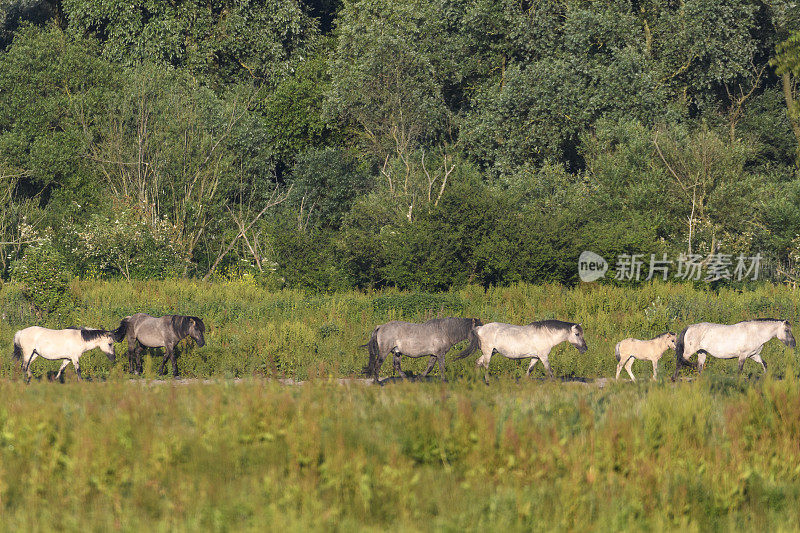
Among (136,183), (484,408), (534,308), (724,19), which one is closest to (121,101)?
(136,183)

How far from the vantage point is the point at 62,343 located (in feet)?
46.0

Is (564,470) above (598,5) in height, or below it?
below

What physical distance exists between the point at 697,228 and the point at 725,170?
252 centimetres

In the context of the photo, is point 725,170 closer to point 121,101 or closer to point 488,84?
point 488,84

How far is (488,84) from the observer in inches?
1656

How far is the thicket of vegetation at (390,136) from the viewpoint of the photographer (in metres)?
28.7

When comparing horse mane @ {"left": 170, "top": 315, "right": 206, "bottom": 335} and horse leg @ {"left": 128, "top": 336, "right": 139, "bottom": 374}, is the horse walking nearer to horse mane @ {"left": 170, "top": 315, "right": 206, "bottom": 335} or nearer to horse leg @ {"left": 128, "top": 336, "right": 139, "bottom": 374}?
horse mane @ {"left": 170, "top": 315, "right": 206, "bottom": 335}

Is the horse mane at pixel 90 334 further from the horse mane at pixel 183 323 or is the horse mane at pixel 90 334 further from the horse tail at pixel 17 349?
the horse mane at pixel 183 323

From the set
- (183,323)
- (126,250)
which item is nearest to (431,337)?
(183,323)

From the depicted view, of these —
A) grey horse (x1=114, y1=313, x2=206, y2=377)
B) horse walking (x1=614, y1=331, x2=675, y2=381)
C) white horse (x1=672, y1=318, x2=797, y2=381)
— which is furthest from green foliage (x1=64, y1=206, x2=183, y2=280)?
white horse (x1=672, y1=318, x2=797, y2=381)

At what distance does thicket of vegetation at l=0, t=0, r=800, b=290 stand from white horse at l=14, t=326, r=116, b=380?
1255cm

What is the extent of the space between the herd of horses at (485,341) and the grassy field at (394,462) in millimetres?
4156

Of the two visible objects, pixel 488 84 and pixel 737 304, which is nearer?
pixel 737 304

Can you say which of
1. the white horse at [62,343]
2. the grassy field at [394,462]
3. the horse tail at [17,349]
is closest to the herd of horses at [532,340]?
the grassy field at [394,462]
